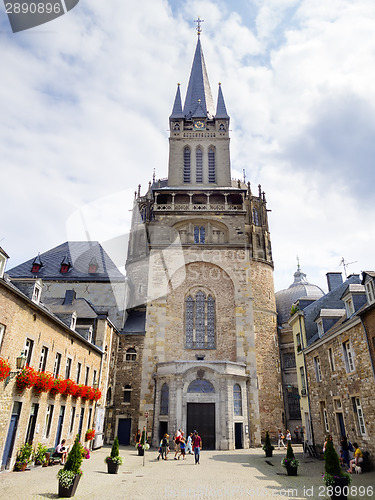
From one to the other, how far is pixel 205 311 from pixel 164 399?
24.1 ft

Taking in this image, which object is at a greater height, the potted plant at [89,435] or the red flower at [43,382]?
the red flower at [43,382]

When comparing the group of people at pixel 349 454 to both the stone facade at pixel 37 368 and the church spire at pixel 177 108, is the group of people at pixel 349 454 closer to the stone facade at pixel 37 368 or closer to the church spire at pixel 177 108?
the stone facade at pixel 37 368

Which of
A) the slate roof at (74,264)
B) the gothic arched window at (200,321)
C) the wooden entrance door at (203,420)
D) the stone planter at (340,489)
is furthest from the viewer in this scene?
the slate roof at (74,264)

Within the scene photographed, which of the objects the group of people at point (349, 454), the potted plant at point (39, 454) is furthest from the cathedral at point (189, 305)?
the group of people at point (349, 454)

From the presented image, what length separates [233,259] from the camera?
3084 centimetres

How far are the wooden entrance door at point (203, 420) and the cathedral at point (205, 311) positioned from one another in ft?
0.20

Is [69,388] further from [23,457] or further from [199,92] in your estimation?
[199,92]

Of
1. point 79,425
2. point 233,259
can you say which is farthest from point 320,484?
point 233,259

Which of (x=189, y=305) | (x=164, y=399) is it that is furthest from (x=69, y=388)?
(x=189, y=305)

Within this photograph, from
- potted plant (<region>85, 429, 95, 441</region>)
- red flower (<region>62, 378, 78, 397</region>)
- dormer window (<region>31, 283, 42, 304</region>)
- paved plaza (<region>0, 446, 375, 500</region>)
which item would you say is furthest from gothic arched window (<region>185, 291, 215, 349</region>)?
dormer window (<region>31, 283, 42, 304</region>)

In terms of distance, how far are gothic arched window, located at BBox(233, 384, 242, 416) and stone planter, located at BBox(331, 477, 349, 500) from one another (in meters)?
15.4

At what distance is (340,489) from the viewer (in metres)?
9.48

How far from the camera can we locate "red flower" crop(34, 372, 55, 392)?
47.1ft

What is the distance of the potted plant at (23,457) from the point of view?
13.4 meters
